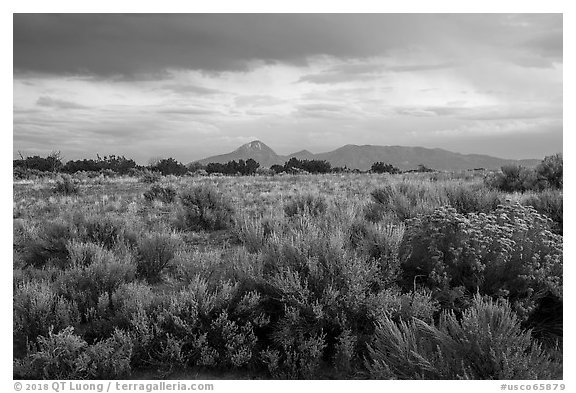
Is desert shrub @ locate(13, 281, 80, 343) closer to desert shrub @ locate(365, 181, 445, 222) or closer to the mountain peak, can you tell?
desert shrub @ locate(365, 181, 445, 222)

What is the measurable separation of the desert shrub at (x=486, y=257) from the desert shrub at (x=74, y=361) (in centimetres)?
311

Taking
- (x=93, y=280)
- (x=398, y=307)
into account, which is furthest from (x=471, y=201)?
→ (x=93, y=280)

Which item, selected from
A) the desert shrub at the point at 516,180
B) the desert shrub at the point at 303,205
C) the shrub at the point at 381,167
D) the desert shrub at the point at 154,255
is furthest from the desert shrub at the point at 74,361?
the shrub at the point at 381,167

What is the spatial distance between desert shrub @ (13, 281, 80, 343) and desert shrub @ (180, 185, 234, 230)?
14.9 feet

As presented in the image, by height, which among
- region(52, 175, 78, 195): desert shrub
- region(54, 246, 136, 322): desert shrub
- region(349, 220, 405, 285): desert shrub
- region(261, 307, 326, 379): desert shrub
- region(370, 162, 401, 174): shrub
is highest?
region(370, 162, 401, 174): shrub

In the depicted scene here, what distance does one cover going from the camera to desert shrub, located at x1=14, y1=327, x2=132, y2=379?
4.14 metres

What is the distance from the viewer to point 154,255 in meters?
6.50

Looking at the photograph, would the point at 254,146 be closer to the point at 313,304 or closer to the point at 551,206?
the point at 551,206

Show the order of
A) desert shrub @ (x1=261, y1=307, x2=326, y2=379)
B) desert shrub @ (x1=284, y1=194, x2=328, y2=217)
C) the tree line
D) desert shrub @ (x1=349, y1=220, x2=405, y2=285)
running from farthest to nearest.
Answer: the tree line
desert shrub @ (x1=284, y1=194, x2=328, y2=217)
desert shrub @ (x1=349, y1=220, x2=405, y2=285)
desert shrub @ (x1=261, y1=307, x2=326, y2=379)

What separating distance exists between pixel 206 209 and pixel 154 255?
3215 mm

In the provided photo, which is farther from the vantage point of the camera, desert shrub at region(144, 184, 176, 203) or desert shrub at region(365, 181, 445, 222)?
desert shrub at region(144, 184, 176, 203)

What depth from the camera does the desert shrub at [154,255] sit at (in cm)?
636

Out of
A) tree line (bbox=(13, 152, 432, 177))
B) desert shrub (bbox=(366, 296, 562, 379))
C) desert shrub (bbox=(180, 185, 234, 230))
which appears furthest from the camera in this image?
tree line (bbox=(13, 152, 432, 177))

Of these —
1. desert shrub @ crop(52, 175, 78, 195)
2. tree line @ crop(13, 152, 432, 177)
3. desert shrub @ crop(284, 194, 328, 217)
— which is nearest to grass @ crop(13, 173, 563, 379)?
desert shrub @ crop(284, 194, 328, 217)
